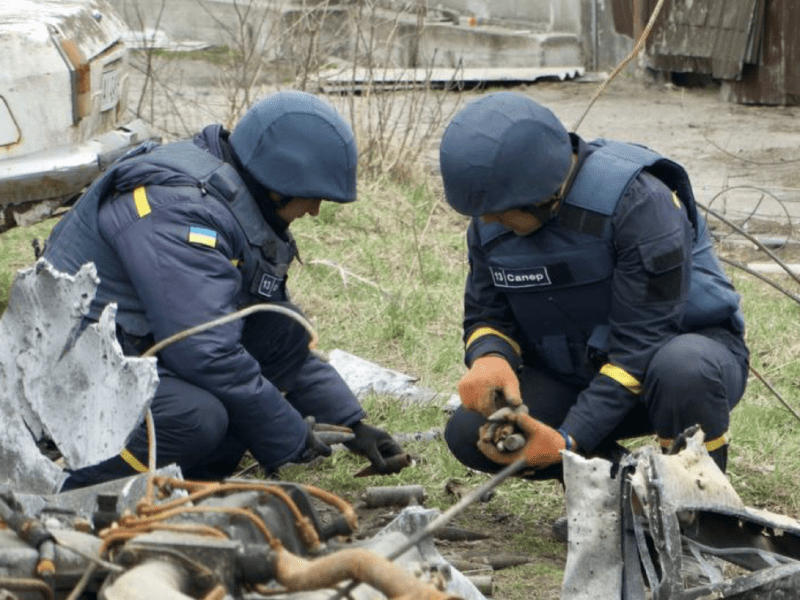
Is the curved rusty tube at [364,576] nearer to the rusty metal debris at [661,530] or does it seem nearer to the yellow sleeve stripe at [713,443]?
the rusty metal debris at [661,530]

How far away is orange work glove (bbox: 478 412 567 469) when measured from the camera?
4.02m

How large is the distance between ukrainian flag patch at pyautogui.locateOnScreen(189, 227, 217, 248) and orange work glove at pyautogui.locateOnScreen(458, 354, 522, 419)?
874 millimetres

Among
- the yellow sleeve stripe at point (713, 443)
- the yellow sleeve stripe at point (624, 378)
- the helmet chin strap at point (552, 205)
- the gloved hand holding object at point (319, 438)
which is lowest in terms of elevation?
the gloved hand holding object at point (319, 438)

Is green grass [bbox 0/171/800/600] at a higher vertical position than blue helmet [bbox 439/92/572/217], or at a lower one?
lower

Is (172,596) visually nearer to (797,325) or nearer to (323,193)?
(323,193)

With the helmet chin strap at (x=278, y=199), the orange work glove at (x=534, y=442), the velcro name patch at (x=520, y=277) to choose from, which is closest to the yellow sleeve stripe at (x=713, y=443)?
the orange work glove at (x=534, y=442)

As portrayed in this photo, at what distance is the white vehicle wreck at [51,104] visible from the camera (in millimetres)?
5312

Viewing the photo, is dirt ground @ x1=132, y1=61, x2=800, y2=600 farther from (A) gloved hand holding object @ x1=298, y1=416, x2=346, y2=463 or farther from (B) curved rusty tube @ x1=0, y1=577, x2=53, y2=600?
(B) curved rusty tube @ x1=0, y1=577, x2=53, y2=600

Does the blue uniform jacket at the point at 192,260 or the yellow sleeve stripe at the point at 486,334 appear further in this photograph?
Answer: the yellow sleeve stripe at the point at 486,334

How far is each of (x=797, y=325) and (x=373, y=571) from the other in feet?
14.9

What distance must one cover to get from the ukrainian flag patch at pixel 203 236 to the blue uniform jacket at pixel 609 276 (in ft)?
2.78

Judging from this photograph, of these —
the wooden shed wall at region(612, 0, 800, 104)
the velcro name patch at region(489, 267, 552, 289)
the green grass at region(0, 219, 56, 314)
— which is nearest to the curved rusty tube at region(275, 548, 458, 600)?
the velcro name patch at region(489, 267, 552, 289)

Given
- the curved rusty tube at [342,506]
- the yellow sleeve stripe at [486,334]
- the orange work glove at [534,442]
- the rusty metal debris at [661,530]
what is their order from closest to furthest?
the curved rusty tube at [342,506] < the rusty metal debris at [661,530] < the orange work glove at [534,442] < the yellow sleeve stripe at [486,334]

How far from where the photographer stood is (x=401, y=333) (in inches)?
250
